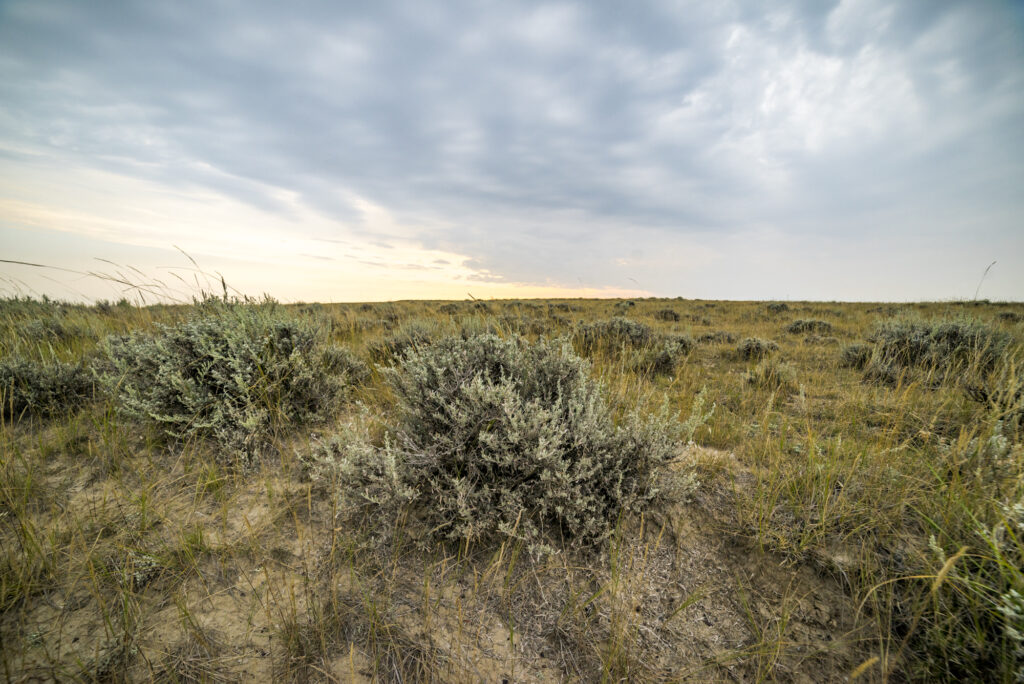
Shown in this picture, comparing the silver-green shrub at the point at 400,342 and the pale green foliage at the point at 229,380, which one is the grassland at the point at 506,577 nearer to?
the pale green foliage at the point at 229,380

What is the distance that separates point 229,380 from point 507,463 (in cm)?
252

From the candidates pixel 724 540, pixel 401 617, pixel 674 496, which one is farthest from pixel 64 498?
pixel 724 540

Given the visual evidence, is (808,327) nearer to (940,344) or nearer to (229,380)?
(940,344)

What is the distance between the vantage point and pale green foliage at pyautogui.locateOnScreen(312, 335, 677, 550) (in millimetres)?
2107

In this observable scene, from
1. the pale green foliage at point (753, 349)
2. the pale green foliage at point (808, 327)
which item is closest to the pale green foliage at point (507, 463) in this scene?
the pale green foliage at point (753, 349)

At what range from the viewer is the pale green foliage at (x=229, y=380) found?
2.86m

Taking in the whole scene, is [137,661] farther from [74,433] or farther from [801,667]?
[801,667]

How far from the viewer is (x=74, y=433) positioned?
10.2 feet

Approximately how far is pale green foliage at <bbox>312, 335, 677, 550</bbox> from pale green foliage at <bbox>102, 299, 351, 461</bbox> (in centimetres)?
101

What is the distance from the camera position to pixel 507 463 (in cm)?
217

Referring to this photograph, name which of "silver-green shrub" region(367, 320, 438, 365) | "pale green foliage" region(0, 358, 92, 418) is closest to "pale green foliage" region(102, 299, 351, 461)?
"pale green foliage" region(0, 358, 92, 418)

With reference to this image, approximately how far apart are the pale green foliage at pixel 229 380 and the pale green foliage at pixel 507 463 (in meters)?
1.01

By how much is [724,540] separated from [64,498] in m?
4.36

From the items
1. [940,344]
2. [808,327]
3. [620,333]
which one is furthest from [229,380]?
[808,327]
